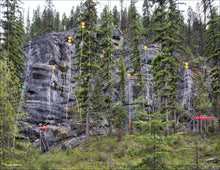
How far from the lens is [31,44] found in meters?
28.8

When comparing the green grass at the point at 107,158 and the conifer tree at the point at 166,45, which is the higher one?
the conifer tree at the point at 166,45

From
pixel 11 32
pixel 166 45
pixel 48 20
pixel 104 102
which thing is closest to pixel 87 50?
pixel 104 102

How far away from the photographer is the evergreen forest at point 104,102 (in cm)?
641

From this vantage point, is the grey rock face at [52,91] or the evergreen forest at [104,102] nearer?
the evergreen forest at [104,102]

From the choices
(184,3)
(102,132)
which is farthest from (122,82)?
(184,3)

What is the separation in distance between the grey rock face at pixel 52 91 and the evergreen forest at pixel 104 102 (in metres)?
0.15

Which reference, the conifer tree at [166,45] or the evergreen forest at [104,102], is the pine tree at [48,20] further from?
the conifer tree at [166,45]

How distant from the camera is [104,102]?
60.4 feet

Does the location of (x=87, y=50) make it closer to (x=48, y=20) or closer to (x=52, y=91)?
(x=52, y=91)

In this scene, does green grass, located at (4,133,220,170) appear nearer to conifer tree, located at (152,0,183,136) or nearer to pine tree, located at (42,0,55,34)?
conifer tree, located at (152,0,183,136)

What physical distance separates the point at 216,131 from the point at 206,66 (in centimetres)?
1992

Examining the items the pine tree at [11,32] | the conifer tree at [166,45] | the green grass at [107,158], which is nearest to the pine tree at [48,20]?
the pine tree at [11,32]

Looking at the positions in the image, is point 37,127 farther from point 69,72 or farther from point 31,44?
point 31,44

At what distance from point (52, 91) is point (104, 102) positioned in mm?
10785
